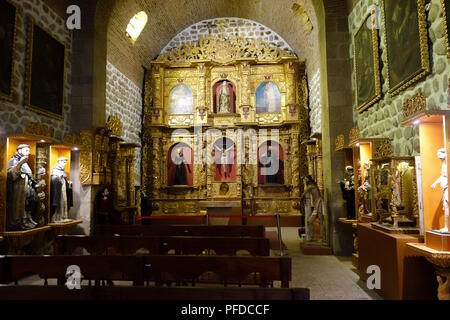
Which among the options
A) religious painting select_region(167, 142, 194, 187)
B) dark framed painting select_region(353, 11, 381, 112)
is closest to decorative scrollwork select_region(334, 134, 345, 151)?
dark framed painting select_region(353, 11, 381, 112)

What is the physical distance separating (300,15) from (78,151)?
30.8ft

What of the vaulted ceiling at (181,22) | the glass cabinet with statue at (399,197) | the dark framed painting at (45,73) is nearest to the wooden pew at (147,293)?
the glass cabinet with statue at (399,197)

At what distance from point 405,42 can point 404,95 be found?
852 mm

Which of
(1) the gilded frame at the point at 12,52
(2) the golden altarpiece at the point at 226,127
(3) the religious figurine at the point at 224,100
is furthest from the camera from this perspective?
(3) the religious figurine at the point at 224,100

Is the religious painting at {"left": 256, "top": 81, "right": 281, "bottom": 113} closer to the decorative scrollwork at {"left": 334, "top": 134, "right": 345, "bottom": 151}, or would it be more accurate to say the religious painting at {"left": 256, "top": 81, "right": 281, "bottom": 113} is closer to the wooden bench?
the decorative scrollwork at {"left": 334, "top": 134, "right": 345, "bottom": 151}

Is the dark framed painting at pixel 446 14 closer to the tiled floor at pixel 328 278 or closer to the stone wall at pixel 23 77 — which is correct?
the tiled floor at pixel 328 278

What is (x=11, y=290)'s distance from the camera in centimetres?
230

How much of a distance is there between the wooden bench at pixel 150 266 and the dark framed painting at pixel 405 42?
143 inches

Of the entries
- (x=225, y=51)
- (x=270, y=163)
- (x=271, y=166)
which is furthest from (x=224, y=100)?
(x=271, y=166)

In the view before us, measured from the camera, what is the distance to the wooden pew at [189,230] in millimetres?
5395

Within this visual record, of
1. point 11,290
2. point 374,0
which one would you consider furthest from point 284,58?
point 11,290

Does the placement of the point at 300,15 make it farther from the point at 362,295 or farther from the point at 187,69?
the point at 362,295

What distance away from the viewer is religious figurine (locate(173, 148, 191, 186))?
13812 millimetres

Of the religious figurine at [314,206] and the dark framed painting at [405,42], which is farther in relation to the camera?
the religious figurine at [314,206]
